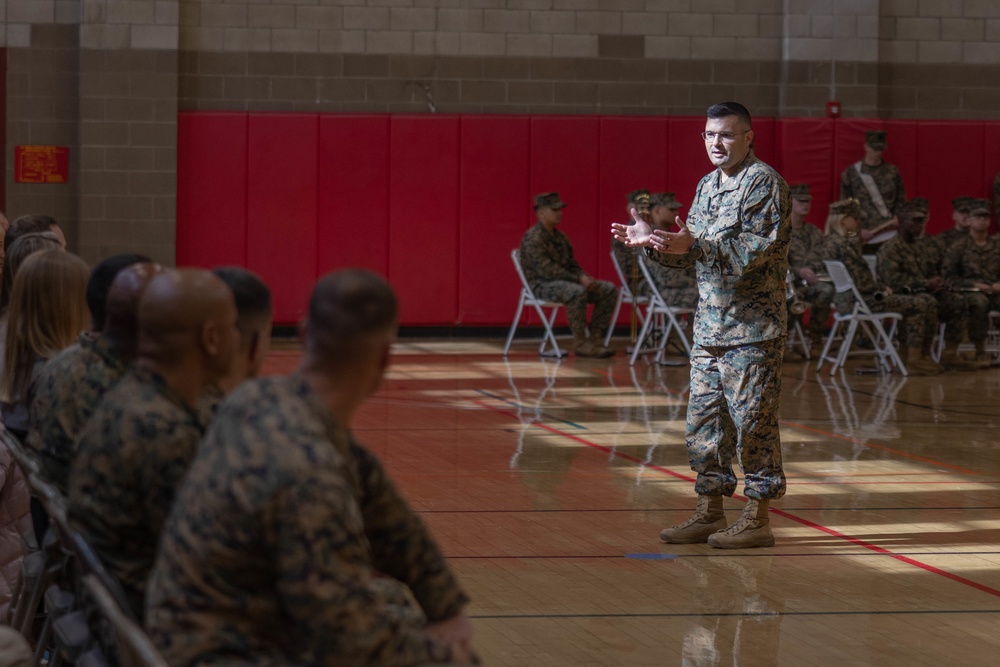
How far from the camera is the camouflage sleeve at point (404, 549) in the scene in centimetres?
227

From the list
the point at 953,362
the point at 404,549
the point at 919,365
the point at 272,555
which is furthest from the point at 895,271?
the point at 272,555

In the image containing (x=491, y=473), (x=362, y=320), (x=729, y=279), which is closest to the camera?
(x=362, y=320)

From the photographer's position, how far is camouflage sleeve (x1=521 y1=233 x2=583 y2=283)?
1262 centimetres

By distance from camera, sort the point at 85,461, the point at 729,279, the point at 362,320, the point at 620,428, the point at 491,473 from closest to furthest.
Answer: the point at 362,320
the point at 85,461
the point at 729,279
the point at 491,473
the point at 620,428

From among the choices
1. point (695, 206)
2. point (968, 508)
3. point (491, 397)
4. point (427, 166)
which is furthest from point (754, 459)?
point (427, 166)

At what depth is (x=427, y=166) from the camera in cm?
1419

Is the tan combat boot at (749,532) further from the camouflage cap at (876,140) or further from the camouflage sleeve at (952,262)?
the camouflage cap at (876,140)

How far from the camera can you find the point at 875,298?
11.6m

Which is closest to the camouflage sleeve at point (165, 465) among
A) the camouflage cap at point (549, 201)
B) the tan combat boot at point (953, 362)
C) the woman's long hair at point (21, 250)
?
the woman's long hair at point (21, 250)

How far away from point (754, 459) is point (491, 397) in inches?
192

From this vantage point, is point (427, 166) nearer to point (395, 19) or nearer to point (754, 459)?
point (395, 19)

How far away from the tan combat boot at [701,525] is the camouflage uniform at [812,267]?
7148mm

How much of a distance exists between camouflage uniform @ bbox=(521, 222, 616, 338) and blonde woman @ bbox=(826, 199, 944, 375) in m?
2.18

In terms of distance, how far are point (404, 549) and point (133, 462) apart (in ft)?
1.66
